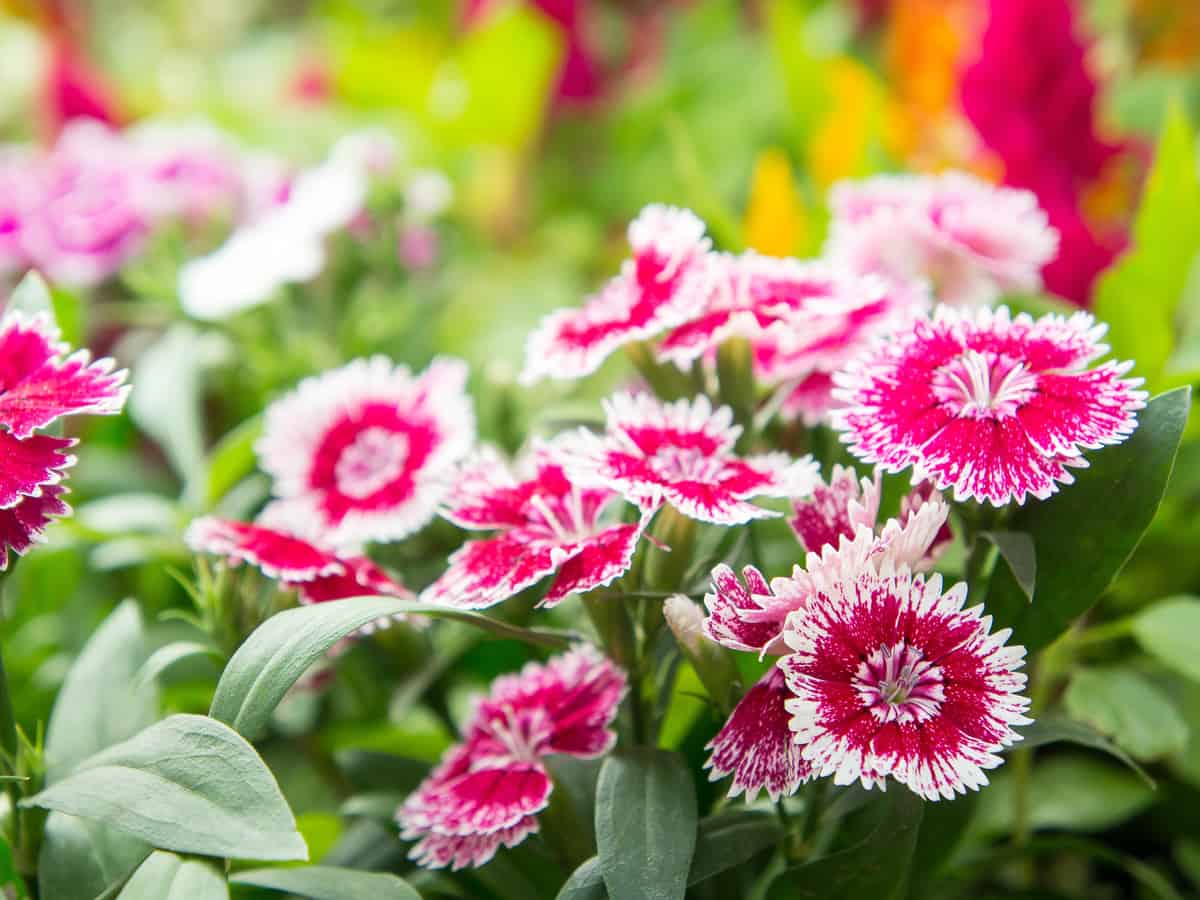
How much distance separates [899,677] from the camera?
0.48 m

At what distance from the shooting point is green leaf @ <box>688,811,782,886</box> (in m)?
0.54

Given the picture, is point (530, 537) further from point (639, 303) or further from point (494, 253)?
point (494, 253)

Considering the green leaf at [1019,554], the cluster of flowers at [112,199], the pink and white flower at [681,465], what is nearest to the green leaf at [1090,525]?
the green leaf at [1019,554]

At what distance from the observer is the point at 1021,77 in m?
1.04

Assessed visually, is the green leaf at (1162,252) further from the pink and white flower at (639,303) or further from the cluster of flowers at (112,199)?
the cluster of flowers at (112,199)

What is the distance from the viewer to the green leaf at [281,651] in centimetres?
49

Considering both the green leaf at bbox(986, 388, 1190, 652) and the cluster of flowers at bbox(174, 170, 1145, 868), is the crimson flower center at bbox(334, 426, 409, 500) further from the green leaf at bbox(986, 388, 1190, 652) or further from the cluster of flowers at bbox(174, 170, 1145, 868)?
the green leaf at bbox(986, 388, 1190, 652)

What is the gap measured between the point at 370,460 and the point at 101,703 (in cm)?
21

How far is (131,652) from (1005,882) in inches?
25.5

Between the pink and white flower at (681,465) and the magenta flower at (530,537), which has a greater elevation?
the pink and white flower at (681,465)

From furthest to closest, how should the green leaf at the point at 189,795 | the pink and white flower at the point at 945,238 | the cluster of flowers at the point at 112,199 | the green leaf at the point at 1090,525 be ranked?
the cluster of flowers at the point at 112,199
the pink and white flower at the point at 945,238
the green leaf at the point at 1090,525
the green leaf at the point at 189,795

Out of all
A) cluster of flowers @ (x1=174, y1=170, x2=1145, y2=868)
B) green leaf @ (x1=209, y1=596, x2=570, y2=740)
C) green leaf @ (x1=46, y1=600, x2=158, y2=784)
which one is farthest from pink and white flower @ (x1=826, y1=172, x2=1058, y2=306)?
green leaf @ (x1=46, y1=600, x2=158, y2=784)

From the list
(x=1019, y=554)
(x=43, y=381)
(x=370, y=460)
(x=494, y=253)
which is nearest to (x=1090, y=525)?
(x=1019, y=554)

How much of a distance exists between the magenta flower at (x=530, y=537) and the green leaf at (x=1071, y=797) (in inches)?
16.3
